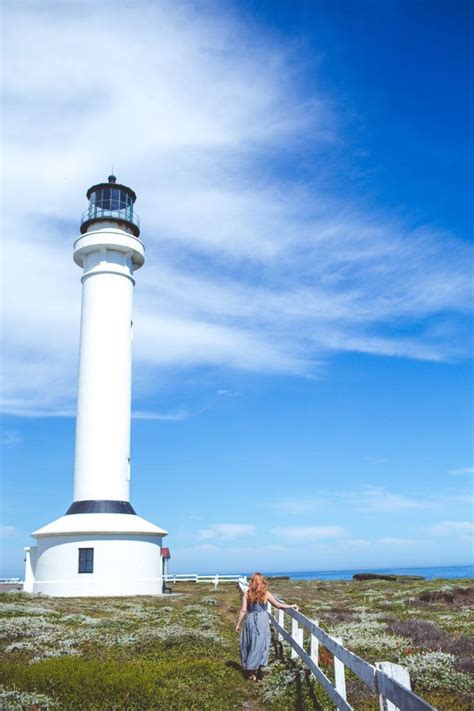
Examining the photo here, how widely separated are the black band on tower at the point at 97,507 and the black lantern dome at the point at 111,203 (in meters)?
14.8

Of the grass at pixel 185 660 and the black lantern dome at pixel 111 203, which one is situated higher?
the black lantern dome at pixel 111 203

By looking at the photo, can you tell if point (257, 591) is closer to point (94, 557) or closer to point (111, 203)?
point (94, 557)

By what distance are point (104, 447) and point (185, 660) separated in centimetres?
1977

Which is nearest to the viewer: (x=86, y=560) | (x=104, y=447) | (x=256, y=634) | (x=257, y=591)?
(x=256, y=634)

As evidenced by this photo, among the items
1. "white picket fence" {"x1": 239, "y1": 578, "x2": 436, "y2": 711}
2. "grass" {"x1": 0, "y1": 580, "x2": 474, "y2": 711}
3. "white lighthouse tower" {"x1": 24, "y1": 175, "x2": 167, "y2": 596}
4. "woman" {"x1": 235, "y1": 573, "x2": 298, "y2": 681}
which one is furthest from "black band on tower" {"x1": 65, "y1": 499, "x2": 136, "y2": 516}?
"white picket fence" {"x1": 239, "y1": 578, "x2": 436, "y2": 711}

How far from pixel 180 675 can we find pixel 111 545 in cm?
1894

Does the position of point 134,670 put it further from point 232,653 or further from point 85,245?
point 85,245

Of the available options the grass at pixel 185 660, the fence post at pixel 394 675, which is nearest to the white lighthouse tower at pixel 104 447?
the grass at pixel 185 660

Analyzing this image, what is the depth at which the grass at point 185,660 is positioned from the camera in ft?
29.0

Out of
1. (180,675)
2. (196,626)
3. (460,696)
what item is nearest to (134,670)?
(180,675)

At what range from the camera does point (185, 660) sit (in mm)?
11773

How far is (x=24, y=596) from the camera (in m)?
26.3

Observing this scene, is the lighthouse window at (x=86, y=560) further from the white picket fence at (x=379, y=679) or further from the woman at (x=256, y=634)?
the white picket fence at (x=379, y=679)

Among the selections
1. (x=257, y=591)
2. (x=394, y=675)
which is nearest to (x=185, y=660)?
(x=257, y=591)
